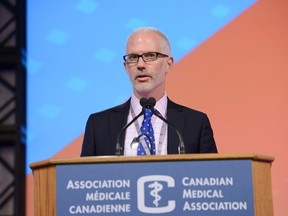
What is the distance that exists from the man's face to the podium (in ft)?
2.91

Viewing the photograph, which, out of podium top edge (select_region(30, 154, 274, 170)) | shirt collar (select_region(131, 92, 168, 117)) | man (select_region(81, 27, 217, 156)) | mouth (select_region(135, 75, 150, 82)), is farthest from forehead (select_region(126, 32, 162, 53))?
podium top edge (select_region(30, 154, 274, 170))

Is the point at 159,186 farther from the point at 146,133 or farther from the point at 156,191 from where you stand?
the point at 146,133

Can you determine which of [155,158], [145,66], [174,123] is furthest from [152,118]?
[155,158]

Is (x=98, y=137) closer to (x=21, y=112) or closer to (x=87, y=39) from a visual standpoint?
(x=87, y=39)

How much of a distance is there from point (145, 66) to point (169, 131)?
0.32 metres

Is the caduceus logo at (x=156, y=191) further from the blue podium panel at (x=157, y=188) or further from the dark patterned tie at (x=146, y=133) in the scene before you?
the dark patterned tie at (x=146, y=133)

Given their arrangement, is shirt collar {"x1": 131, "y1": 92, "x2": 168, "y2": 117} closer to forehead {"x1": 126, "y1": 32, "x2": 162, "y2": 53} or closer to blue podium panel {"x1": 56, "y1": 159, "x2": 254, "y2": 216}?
forehead {"x1": 126, "y1": 32, "x2": 162, "y2": 53}

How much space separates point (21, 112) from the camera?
4.38m

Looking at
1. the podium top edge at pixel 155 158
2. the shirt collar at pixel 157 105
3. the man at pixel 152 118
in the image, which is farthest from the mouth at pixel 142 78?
the podium top edge at pixel 155 158

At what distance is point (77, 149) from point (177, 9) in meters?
1.18

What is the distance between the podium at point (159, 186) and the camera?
70.1 inches

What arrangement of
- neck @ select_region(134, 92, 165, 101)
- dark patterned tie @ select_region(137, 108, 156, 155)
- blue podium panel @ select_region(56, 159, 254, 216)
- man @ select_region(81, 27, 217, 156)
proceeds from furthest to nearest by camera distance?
neck @ select_region(134, 92, 165, 101) → man @ select_region(81, 27, 217, 156) → dark patterned tie @ select_region(137, 108, 156, 155) → blue podium panel @ select_region(56, 159, 254, 216)

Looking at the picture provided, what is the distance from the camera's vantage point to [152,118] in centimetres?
263

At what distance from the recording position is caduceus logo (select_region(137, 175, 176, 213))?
178cm
